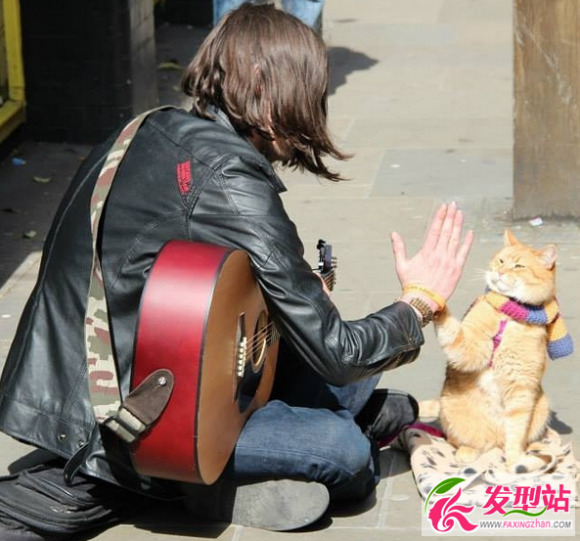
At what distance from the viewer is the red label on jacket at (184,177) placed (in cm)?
353

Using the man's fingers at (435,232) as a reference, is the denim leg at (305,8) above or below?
below

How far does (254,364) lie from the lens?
377cm

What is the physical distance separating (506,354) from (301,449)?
2.28 ft

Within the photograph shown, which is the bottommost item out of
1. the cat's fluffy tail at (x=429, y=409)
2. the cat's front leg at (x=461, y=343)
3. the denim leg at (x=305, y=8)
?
the denim leg at (x=305, y=8)

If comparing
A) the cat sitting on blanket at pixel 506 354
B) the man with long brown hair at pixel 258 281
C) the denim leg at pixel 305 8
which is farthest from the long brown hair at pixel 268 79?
the denim leg at pixel 305 8

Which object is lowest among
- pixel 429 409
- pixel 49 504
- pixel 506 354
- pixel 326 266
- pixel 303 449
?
pixel 429 409

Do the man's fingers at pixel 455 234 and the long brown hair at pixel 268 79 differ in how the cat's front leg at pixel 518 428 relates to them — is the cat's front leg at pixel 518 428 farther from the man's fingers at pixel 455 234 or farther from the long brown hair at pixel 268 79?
the long brown hair at pixel 268 79

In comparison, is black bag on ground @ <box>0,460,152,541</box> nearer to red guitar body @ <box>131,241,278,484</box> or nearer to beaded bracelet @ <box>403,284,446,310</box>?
red guitar body @ <box>131,241,278,484</box>

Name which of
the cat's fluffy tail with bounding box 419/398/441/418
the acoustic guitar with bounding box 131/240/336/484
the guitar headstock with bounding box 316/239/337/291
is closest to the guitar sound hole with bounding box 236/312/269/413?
the acoustic guitar with bounding box 131/240/336/484

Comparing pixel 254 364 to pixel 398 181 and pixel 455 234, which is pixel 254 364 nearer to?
pixel 455 234

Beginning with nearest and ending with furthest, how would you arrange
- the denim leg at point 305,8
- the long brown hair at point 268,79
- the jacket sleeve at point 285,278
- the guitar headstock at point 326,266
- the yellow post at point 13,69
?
the jacket sleeve at point 285,278 → the long brown hair at point 268,79 → the guitar headstock at point 326,266 → the yellow post at point 13,69 → the denim leg at point 305,8

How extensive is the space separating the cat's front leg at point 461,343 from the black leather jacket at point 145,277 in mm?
187

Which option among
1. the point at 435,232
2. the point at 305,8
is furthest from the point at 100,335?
the point at 305,8

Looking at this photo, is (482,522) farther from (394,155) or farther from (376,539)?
(394,155)
